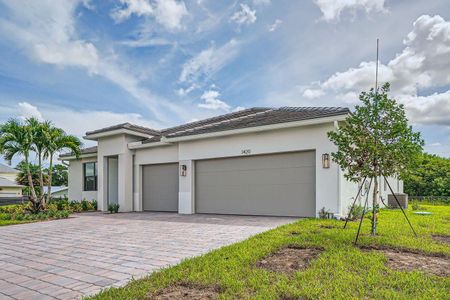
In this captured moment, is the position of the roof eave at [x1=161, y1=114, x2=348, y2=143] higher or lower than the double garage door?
higher

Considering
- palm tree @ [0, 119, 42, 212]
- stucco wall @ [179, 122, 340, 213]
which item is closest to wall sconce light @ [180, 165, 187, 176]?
stucco wall @ [179, 122, 340, 213]

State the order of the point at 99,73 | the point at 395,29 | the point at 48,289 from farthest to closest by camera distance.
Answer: the point at 99,73, the point at 395,29, the point at 48,289

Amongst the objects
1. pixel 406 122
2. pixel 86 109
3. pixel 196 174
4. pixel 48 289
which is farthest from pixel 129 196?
pixel 406 122

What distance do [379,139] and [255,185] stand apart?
19.8ft

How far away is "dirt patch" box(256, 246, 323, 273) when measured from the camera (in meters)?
4.65

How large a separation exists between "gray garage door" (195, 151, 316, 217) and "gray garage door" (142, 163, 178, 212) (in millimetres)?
1660

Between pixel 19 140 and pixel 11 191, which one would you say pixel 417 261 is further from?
pixel 11 191

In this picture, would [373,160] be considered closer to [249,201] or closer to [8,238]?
[249,201]

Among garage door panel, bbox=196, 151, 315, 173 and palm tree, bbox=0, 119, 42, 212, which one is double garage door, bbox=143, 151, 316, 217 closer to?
garage door panel, bbox=196, 151, 315, 173

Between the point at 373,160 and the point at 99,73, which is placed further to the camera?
the point at 99,73

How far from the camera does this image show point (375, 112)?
648cm

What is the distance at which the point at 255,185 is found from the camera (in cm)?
1183

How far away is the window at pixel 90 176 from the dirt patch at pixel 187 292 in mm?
16038

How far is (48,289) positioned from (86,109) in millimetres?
14644
